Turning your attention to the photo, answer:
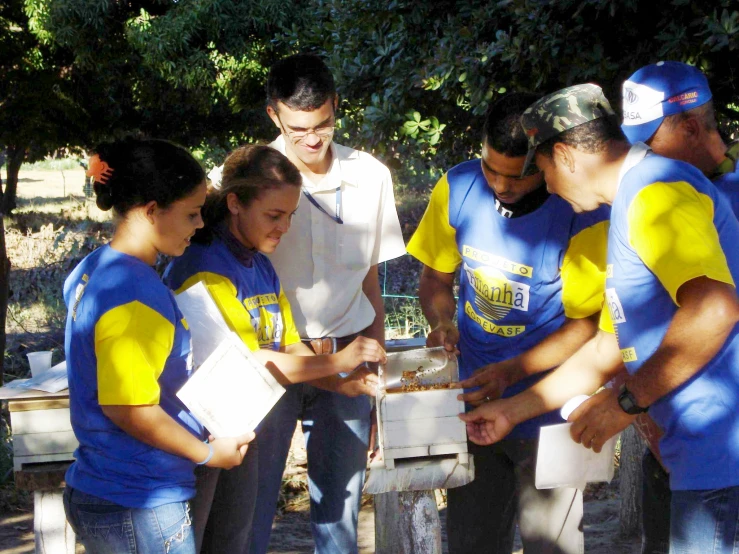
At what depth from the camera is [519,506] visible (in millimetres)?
3055

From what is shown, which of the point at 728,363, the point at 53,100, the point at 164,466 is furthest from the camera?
the point at 53,100

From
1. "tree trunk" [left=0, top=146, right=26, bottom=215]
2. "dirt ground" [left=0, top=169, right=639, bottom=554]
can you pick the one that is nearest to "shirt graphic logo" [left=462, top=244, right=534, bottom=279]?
"dirt ground" [left=0, top=169, right=639, bottom=554]

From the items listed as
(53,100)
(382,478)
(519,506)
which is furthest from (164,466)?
(53,100)

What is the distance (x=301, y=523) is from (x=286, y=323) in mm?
2701

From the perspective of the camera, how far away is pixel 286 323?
3102 millimetres

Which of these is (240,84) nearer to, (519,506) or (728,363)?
(519,506)

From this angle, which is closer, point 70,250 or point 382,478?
point 382,478

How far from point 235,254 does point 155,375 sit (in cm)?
71

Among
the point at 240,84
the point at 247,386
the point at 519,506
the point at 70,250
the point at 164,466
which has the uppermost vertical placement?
the point at 240,84

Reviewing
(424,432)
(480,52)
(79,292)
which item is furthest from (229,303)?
(480,52)

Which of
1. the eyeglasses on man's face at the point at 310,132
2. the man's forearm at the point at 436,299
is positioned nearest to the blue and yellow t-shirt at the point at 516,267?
the man's forearm at the point at 436,299

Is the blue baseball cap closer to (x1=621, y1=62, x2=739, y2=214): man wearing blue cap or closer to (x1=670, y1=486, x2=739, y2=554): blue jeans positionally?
(x1=621, y1=62, x2=739, y2=214): man wearing blue cap

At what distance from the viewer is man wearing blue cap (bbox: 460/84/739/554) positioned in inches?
82.1

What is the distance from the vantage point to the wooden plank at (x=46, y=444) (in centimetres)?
311
